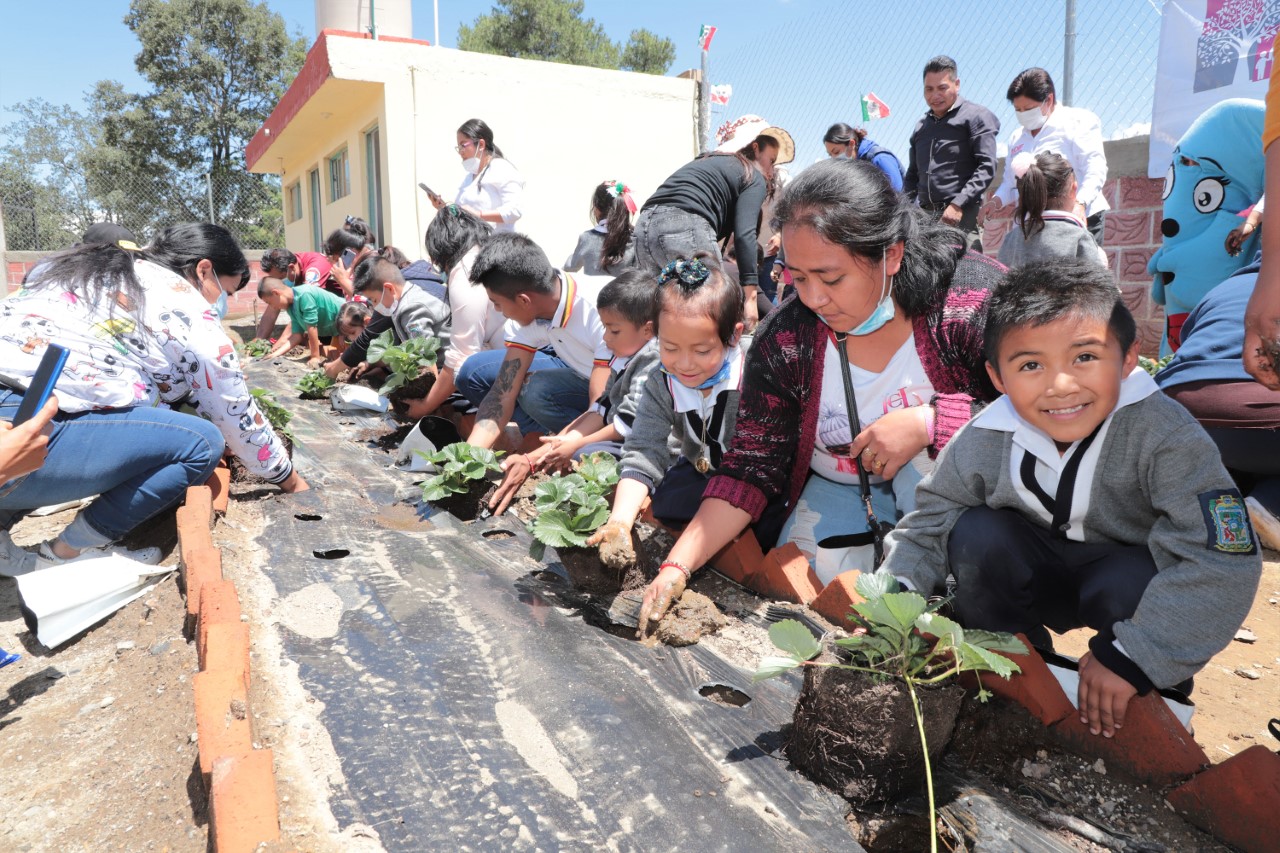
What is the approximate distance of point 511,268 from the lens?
365 cm

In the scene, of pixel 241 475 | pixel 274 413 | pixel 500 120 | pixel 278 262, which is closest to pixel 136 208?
pixel 278 262

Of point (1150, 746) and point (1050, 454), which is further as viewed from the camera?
point (1050, 454)

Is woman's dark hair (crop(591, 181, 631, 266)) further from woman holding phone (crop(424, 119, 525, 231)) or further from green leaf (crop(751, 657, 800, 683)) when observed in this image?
green leaf (crop(751, 657, 800, 683))

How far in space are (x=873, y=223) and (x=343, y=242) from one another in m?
7.19

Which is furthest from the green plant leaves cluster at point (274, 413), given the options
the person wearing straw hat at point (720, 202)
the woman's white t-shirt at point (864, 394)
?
the woman's white t-shirt at point (864, 394)

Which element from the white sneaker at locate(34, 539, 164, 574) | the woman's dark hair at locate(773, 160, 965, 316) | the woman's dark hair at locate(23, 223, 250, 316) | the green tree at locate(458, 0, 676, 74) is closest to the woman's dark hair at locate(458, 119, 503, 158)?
the woman's dark hair at locate(23, 223, 250, 316)

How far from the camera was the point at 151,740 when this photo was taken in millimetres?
1913

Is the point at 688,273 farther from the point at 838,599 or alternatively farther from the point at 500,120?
the point at 500,120

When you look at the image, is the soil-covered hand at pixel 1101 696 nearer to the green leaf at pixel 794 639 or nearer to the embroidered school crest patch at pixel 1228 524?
the embroidered school crest patch at pixel 1228 524

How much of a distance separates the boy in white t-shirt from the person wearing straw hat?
40 centimetres

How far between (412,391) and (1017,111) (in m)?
4.13

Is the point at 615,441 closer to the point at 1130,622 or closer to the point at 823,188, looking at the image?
the point at 823,188

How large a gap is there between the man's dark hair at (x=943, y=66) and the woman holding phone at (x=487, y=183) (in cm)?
293

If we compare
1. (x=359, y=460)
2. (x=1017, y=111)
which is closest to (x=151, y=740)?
(x=359, y=460)
